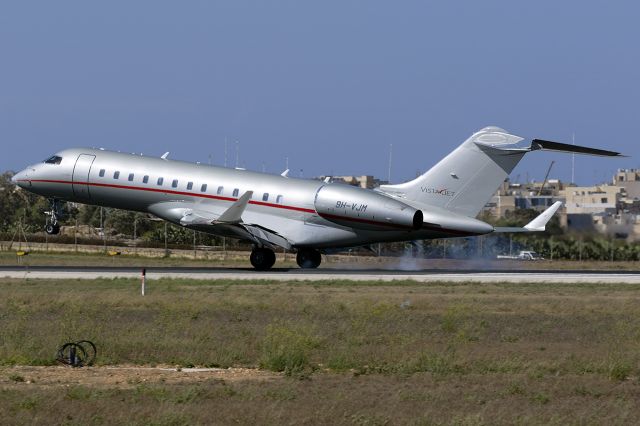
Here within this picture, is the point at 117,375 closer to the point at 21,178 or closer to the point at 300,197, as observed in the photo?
the point at 300,197

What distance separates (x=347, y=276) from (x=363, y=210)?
118 inches

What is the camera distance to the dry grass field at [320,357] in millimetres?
17453

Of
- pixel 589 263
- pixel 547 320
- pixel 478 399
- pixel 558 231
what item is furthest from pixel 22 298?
pixel 589 263

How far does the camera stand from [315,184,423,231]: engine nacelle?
4800 cm

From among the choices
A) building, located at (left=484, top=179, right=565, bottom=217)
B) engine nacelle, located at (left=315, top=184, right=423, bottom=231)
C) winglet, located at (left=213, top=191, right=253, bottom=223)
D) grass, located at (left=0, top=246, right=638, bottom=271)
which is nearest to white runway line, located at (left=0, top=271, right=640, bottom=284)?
engine nacelle, located at (left=315, top=184, right=423, bottom=231)

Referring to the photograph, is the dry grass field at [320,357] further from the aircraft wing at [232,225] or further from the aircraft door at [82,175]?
the aircraft door at [82,175]

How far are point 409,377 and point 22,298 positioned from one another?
17958 millimetres

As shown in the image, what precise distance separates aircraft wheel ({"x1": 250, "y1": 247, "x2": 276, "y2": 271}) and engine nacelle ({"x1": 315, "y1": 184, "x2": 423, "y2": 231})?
11.4 ft

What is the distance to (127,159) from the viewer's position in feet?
171

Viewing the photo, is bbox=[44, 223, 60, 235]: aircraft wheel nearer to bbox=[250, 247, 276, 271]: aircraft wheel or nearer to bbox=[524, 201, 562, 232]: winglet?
bbox=[250, 247, 276, 271]: aircraft wheel

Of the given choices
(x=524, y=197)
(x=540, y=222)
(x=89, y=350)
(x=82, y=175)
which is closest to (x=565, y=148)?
(x=540, y=222)

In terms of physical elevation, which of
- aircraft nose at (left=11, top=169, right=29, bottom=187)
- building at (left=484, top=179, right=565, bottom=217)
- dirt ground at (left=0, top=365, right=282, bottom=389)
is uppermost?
building at (left=484, top=179, right=565, bottom=217)

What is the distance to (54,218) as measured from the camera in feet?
180

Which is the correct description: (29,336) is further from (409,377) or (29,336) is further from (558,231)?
(558,231)
